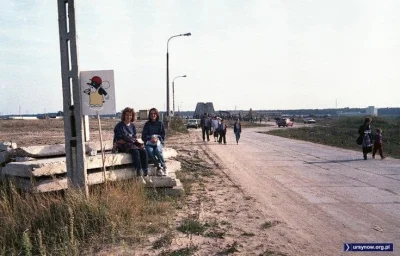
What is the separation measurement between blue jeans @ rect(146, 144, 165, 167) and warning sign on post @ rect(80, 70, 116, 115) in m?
2.12

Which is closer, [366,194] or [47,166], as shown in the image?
[47,166]

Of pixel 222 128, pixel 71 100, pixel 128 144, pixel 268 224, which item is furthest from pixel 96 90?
pixel 222 128

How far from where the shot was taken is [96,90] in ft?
19.6

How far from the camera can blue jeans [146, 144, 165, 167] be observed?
26.2 feet

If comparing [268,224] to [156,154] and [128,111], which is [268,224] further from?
[128,111]

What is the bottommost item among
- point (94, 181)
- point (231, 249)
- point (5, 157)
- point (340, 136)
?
point (340, 136)

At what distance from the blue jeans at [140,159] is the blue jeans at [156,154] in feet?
0.96

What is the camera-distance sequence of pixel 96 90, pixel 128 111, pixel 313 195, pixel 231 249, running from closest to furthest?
pixel 231 249
pixel 96 90
pixel 128 111
pixel 313 195

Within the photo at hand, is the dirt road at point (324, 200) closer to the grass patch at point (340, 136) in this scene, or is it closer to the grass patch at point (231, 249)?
the grass patch at point (231, 249)

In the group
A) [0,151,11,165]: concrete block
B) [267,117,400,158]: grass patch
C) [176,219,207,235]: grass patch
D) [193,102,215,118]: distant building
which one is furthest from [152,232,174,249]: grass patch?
[193,102,215,118]: distant building

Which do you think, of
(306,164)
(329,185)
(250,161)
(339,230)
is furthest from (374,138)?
(339,230)

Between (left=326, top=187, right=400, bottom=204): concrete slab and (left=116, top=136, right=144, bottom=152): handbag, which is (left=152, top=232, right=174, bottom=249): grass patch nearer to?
(left=116, top=136, right=144, bottom=152): handbag

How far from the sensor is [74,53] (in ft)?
19.1

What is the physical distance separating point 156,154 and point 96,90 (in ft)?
8.06
